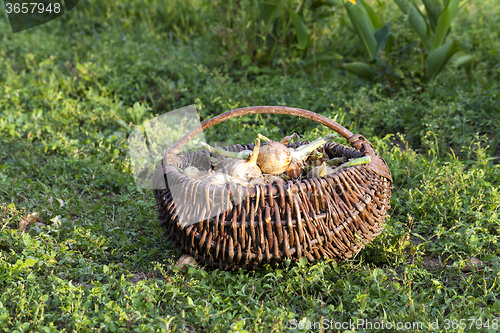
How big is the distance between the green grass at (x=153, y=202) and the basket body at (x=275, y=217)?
5.1 inches

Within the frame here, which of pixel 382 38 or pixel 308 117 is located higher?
pixel 308 117

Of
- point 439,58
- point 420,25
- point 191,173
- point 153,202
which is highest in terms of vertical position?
point 420,25

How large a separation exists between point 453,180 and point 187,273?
1773 millimetres

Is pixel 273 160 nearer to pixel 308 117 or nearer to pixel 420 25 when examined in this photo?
pixel 308 117

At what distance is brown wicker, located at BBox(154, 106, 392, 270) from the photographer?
78.0 inches

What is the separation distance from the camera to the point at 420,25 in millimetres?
4277

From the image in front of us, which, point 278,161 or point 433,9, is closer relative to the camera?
point 278,161

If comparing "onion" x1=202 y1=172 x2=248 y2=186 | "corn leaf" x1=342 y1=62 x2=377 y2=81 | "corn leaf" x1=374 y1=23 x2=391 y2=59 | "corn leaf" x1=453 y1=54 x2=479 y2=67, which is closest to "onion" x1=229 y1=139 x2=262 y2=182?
"onion" x1=202 y1=172 x2=248 y2=186

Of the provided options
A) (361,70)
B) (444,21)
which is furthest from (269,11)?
(444,21)

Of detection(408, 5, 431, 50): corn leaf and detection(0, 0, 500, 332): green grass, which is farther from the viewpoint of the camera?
detection(408, 5, 431, 50): corn leaf

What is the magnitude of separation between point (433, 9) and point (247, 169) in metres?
3.02

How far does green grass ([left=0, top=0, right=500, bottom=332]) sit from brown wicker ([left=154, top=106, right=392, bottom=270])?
0.13m

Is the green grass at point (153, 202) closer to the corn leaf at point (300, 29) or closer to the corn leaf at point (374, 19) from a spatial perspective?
the corn leaf at point (300, 29)

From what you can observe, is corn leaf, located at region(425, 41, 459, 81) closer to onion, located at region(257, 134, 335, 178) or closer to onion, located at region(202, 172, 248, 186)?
onion, located at region(257, 134, 335, 178)
